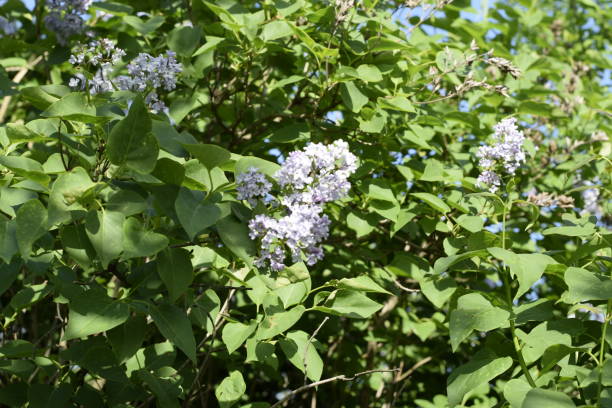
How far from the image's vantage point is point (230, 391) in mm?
1803

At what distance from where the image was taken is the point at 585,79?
3.81 m

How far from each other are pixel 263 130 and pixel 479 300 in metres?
1.25

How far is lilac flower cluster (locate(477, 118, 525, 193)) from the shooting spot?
2.10 m

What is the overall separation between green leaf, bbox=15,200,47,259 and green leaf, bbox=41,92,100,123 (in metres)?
0.20

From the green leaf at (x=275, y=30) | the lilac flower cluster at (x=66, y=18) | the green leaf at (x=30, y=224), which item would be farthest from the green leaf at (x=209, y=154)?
the lilac flower cluster at (x=66, y=18)

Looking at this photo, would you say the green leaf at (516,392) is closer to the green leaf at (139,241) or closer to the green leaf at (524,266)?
the green leaf at (524,266)

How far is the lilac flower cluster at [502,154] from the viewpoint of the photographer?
2.10 meters

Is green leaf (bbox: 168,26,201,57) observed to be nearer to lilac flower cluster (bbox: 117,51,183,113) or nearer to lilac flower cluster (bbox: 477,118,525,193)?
lilac flower cluster (bbox: 117,51,183,113)

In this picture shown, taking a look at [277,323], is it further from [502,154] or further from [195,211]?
[502,154]

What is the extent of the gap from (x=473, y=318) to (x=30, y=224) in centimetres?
101

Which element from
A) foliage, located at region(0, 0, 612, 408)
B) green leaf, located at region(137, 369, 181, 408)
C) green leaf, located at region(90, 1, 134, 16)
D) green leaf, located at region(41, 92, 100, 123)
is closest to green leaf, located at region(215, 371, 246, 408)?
foliage, located at region(0, 0, 612, 408)

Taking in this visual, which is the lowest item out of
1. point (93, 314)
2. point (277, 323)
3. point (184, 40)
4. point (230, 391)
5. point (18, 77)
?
point (230, 391)

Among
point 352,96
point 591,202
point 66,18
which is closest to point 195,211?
point 352,96

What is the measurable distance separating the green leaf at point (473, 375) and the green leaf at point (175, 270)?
0.68 meters
